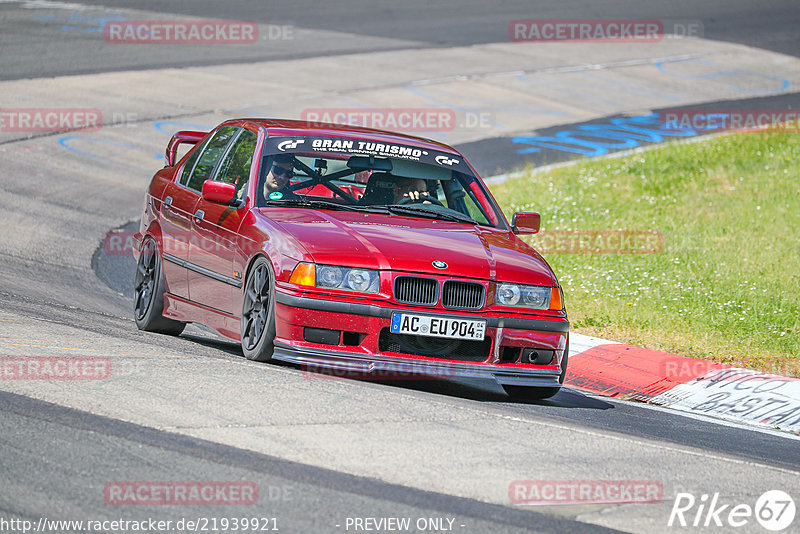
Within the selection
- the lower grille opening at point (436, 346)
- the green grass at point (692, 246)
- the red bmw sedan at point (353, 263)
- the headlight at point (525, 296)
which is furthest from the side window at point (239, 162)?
the green grass at point (692, 246)

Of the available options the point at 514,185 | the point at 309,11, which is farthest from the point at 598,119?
the point at 309,11

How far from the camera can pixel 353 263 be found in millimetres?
7277

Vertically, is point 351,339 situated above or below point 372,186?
below

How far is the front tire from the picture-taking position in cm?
743

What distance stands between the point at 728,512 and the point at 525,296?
2.48 meters

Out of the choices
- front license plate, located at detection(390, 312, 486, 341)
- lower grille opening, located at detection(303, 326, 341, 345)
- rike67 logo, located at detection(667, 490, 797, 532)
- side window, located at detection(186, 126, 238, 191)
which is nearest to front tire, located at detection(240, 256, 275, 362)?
lower grille opening, located at detection(303, 326, 341, 345)

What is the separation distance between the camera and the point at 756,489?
19.0ft

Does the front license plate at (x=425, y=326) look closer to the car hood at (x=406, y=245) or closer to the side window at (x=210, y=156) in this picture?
the car hood at (x=406, y=245)

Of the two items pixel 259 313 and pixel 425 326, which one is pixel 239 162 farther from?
pixel 425 326

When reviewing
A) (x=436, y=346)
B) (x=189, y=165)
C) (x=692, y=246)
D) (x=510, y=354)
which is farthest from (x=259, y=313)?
(x=692, y=246)

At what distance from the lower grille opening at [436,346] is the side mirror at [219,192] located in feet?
5.31

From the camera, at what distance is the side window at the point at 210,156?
9.23 meters

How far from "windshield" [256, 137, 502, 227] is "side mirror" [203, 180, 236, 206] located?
0.63ft

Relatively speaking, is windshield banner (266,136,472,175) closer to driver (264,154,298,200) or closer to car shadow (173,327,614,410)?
driver (264,154,298,200)
